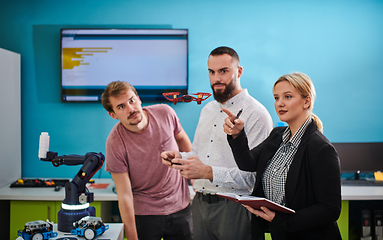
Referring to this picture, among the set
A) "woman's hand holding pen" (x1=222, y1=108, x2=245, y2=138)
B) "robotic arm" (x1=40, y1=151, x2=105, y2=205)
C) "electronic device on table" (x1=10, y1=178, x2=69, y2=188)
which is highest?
"woman's hand holding pen" (x1=222, y1=108, x2=245, y2=138)

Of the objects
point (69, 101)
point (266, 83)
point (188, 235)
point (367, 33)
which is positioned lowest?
point (188, 235)

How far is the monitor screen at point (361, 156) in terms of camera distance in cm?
304

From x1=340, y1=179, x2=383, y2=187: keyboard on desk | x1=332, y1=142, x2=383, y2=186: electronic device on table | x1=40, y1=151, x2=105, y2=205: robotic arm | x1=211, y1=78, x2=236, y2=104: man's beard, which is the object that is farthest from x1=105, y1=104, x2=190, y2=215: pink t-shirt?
x1=332, y1=142, x2=383, y2=186: electronic device on table

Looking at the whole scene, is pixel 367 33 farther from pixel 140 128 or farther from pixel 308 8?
pixel 140 128

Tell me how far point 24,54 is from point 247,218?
278 centimetres

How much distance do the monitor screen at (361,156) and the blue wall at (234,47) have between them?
13 cm

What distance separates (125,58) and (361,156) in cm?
257

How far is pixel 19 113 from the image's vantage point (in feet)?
10.1

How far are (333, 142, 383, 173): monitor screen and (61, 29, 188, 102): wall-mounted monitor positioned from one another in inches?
68.7

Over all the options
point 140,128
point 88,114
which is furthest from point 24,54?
point 140,128

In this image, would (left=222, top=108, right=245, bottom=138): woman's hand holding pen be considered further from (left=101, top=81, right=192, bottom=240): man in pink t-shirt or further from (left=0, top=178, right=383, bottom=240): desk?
(left=0, top=178, right=383, bottom=240): desk

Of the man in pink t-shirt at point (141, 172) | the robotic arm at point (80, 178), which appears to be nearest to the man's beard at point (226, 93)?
the man in pink t-shirt at point (141, 172)

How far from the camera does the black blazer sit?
1256 mm

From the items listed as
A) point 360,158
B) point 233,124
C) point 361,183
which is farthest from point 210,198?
point 360,158
